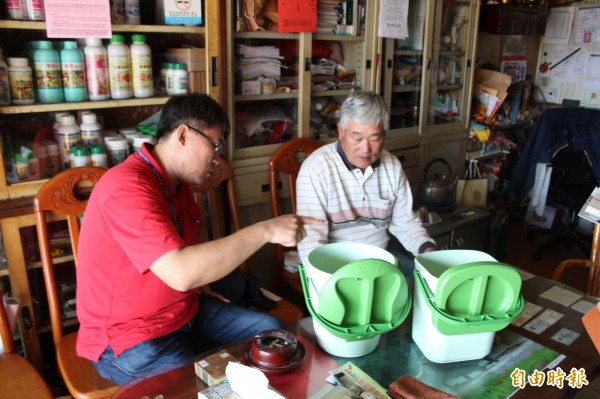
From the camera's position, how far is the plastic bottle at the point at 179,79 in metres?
1.95

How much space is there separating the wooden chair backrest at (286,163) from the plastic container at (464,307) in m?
1.19

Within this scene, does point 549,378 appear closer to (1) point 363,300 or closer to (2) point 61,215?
(1) point 363,300

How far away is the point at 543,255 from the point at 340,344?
2.97 meters

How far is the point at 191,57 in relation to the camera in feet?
6.40

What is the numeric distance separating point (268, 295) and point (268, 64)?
1.02 metres

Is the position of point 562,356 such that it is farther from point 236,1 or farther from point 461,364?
point 236,1

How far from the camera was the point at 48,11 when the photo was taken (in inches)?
63.6

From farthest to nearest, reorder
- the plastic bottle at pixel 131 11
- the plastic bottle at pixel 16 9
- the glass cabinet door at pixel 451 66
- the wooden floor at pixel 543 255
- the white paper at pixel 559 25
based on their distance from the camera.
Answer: the white paper at pixel 559 25
the wooden floor at pixel 543 255
the glass cabinet door at pixel 451 66
the plastic bottle at pixel 131 11
the plastic bottle at pixel 16 9

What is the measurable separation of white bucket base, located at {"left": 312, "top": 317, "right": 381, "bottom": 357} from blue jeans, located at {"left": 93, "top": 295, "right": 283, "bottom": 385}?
1.32 ft

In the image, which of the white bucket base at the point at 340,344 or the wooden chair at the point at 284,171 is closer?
the white bucket base at the point at 340,344

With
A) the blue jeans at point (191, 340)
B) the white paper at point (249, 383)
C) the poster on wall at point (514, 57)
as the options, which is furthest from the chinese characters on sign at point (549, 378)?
the poster on wall at point (514, 57)

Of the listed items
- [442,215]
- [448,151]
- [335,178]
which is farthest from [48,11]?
[448,151]

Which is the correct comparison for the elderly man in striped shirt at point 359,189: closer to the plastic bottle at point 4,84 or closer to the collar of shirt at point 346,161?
the collar of shirt at point 346,161

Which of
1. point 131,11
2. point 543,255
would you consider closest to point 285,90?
point 131,11
